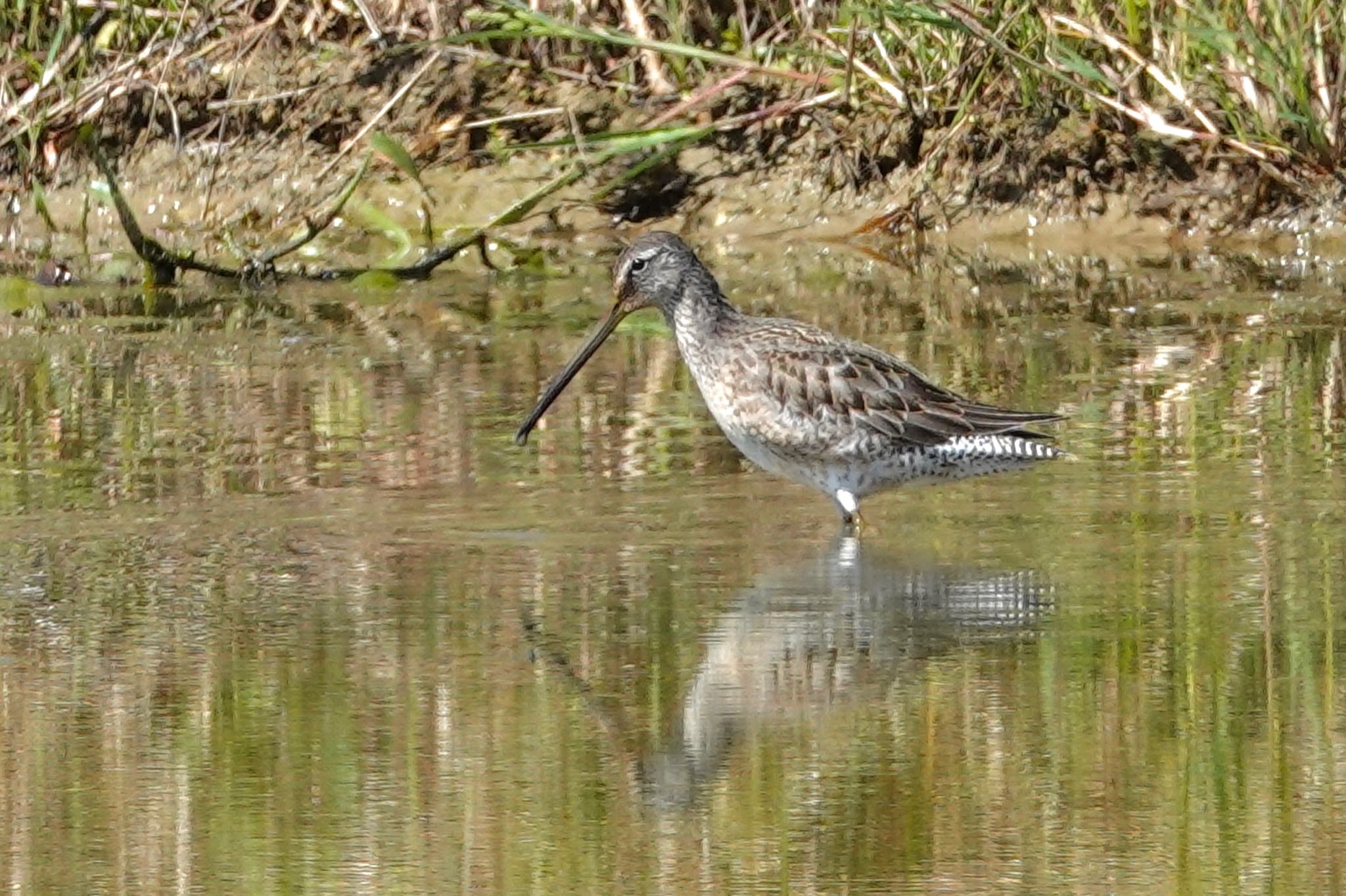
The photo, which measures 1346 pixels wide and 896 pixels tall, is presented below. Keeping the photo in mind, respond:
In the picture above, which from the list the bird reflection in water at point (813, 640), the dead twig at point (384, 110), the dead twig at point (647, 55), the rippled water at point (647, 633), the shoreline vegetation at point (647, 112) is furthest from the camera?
the dead twig at point (647, 55)

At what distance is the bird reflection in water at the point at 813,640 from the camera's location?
15.5ft

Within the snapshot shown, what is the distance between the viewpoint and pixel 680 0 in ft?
39.0

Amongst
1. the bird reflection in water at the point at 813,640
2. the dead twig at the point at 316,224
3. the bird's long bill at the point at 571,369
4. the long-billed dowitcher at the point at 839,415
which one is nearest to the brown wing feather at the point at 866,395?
the long-billed dowitcher at the point at 839,415

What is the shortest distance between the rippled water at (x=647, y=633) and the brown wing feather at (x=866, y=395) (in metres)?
0.22

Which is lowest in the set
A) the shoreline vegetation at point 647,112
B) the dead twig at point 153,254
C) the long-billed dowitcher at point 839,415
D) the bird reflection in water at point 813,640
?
the bird reflection in water at point 813,640

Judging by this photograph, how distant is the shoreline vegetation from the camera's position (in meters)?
10.9

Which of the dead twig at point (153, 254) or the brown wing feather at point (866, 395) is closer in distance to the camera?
the brown wing feather at point (866, 395)

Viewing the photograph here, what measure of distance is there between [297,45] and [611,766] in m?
8.61

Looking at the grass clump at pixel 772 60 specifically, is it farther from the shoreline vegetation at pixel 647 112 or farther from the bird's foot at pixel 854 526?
the bird's foot at pixel 854 526

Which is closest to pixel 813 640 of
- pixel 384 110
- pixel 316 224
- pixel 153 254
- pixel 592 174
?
pixel 316 224

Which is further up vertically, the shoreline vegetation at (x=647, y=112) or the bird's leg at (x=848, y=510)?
the shoreline vegetation at (x=647, y=112)

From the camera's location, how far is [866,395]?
7.23 metres

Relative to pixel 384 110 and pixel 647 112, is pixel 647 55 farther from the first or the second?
pixel 384 110

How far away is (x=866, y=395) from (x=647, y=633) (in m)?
1.80
